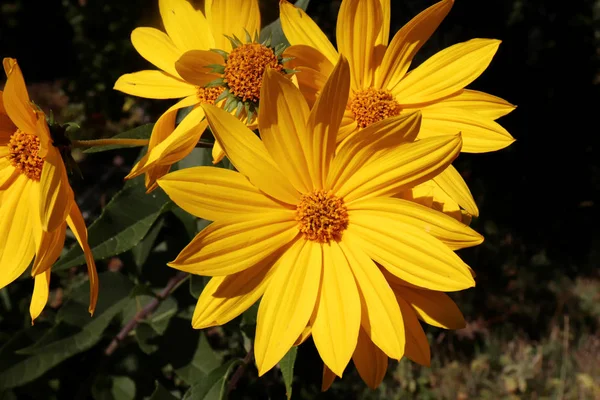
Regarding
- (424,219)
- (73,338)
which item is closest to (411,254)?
(424,219)

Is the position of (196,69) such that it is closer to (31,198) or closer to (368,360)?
(31,198)

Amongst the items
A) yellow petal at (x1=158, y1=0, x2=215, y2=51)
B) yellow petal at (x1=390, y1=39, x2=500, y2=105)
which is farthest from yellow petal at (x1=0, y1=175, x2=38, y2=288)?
yellow petal at (x1=390, y1=39, x2=500, y2=105)

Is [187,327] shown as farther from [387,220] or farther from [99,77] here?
[99,77]

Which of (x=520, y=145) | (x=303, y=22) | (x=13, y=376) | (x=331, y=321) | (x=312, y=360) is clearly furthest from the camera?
(x=520, y=145)

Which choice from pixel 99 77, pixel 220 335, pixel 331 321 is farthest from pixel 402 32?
pixel 99 77

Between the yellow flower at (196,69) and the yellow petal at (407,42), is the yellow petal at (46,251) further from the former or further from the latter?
the yellow petal at (407,42)

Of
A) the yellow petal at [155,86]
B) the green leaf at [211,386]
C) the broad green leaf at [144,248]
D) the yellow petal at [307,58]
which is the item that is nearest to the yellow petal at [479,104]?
the yellow petal at [307,58]

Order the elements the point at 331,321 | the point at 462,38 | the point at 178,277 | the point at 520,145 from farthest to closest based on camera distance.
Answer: the point at 520,145, the point at 462,38, the point at 178,277, the point at 331,321
